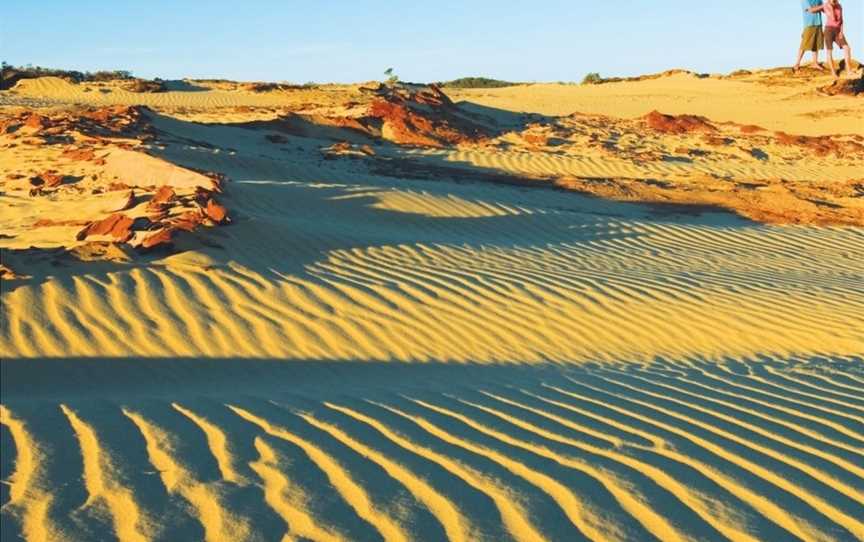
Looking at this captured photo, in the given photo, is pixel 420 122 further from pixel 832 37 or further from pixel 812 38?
pixel 832 37

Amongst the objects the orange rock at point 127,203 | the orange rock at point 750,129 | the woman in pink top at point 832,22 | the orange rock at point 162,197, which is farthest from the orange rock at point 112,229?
the orange rock at point 750,129

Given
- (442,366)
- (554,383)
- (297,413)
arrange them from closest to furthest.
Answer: (297,413)
(554,383)
(442,366)

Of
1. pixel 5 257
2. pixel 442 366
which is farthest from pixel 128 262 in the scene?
pixel 442 366

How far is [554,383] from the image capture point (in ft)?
16.8

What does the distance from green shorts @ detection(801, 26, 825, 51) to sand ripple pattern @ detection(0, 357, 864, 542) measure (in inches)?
538

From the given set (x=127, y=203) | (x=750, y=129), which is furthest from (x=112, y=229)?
(x=750, y=129)

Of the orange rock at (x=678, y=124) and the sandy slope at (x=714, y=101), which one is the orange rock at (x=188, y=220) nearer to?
the orange rock at (x=678, y=124)

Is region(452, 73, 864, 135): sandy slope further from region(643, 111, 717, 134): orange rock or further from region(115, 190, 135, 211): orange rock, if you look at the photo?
region(115, 190, 135, 211): orange rock

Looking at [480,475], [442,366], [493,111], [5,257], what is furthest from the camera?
[493,111]

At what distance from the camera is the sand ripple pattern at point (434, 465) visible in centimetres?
289

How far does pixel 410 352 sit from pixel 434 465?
2.40 metres

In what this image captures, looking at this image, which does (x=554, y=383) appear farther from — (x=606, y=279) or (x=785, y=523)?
(x=606, y=279)

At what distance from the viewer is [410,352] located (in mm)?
5816

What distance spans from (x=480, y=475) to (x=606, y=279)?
4.95 metres
